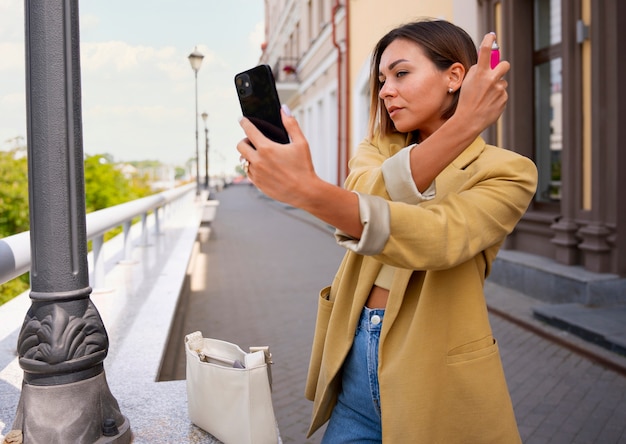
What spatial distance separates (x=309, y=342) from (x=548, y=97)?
4.83 meters

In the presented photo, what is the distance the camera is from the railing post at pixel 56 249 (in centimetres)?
197

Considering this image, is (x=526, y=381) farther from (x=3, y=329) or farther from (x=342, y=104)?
(x=342, y=104)

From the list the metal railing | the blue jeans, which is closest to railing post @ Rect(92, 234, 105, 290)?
the metal railing

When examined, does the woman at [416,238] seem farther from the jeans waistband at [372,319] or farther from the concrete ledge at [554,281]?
the concrete ledge at [554,281]


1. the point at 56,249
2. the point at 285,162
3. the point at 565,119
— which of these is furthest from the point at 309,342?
the point at 285,162

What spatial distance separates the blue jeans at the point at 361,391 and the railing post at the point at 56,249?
0.83 meters

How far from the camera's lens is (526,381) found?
15.6ft

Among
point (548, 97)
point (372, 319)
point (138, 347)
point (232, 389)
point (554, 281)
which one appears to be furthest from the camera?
point (548, 97)

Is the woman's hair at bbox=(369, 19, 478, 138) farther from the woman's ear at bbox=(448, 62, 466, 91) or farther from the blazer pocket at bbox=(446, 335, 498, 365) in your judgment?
the blazer pocket at bbox=(446, 335, 498, 365)

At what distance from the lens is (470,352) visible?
1.54 meters

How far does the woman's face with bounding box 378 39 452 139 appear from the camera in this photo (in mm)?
1531

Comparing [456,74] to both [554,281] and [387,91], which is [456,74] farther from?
[554,281]

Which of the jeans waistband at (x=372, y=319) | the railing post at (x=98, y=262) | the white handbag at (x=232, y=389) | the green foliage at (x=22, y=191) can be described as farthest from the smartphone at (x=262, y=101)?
the green foliage at (x=22, y=191)

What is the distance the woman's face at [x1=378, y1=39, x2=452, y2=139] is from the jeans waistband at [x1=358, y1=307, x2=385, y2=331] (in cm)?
45
